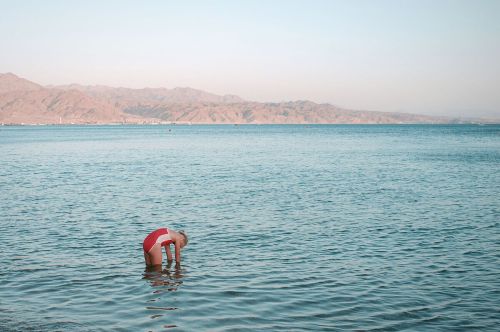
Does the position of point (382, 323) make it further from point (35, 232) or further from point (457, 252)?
point (35, 232)

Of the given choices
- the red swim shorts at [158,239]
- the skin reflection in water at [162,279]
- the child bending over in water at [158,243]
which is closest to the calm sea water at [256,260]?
the skin reflection in water at [162,279]

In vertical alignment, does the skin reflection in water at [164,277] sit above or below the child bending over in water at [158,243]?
below

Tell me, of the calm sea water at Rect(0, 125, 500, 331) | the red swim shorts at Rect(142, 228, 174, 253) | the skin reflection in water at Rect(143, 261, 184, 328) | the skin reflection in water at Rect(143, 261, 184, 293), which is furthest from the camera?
the red swim shorts at Rect(142, 228, 174, 253)

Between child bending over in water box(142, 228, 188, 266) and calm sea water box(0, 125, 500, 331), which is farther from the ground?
child bending over in water box(142, 228, 188, 266)

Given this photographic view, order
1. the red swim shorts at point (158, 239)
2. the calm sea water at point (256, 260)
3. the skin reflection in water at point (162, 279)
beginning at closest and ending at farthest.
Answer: the calm sea water at point (256, 260)
the skin reflection in water at point (162, 279)
the red swim shorts at point (158, 239)

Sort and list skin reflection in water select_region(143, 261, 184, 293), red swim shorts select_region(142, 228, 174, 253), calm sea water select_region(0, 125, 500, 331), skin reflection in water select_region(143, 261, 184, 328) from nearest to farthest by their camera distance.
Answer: calm sea water select_region(0, 125, 500, 331) → skin reflection in water select_region(143, 261, 184, 328) → skin reflection in water select_region(143, 261, 184, 293) → red swim shorts select_region(142, 228, 174, 253)

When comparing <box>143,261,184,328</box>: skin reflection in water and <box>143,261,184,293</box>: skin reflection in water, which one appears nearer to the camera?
<box>143,261,184,328</box>: skin reflection in water

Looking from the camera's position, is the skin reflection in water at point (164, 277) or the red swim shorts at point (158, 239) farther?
the red swim shorts at point (158, 239)

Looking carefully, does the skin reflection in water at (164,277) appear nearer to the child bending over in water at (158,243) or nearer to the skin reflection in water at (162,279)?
the skin reflection in water at (162,279)

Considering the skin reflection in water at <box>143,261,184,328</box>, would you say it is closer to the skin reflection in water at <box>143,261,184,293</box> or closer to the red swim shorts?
the skin reflection in water at <box>143,261,184,293</box>

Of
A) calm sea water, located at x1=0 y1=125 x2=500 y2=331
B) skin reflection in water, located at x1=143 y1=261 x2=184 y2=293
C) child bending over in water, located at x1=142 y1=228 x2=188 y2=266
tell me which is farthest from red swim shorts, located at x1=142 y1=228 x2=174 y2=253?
calm sea water, located at x1=0 y1=125 x2=500 y2=331

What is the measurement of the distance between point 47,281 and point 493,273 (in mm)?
13461

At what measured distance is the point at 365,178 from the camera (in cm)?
4619

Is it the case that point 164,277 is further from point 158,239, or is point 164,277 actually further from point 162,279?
point 158,239
